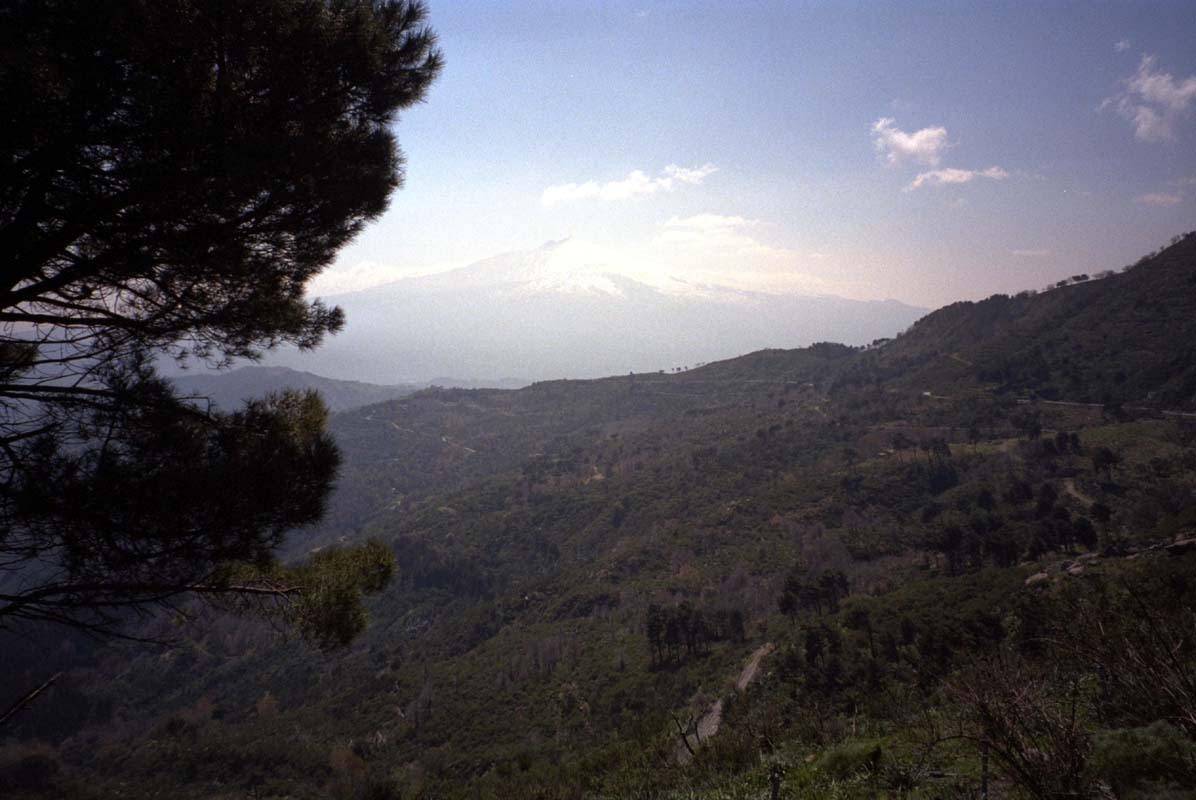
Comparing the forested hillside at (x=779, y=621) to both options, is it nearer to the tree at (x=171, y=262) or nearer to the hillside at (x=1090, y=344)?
the hillside at (x=1090, y=344)

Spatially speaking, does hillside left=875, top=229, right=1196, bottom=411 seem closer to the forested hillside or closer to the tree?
the forested hillside

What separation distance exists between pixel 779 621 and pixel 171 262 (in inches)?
1455

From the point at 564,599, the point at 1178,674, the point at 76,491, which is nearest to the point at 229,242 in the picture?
the point at 76,491

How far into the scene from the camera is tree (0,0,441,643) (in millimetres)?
3463

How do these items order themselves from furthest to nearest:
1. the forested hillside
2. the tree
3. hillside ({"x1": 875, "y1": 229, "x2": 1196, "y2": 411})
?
hillside ({"x1": 875, "y1": 229, "x2": 1196, "y2": 411}) < the forested hillside < the tree

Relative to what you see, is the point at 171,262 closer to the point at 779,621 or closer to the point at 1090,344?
the point at 779,621

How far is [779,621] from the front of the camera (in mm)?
33156

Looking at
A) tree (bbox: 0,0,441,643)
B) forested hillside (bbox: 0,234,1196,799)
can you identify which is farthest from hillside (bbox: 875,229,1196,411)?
tree (bbox: 0,0,441,643)

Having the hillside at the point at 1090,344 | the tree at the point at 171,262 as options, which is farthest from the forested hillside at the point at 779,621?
the tree at the point at 171,262

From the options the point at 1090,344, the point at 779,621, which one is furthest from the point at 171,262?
the point at 1090,344

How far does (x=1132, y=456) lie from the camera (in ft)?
139

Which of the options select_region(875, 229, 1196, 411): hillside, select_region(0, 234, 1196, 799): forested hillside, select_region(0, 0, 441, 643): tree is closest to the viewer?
select_region(0, 0, 441, 643): tree

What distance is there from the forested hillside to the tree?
0.92m

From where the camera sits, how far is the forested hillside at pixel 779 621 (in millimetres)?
5637
